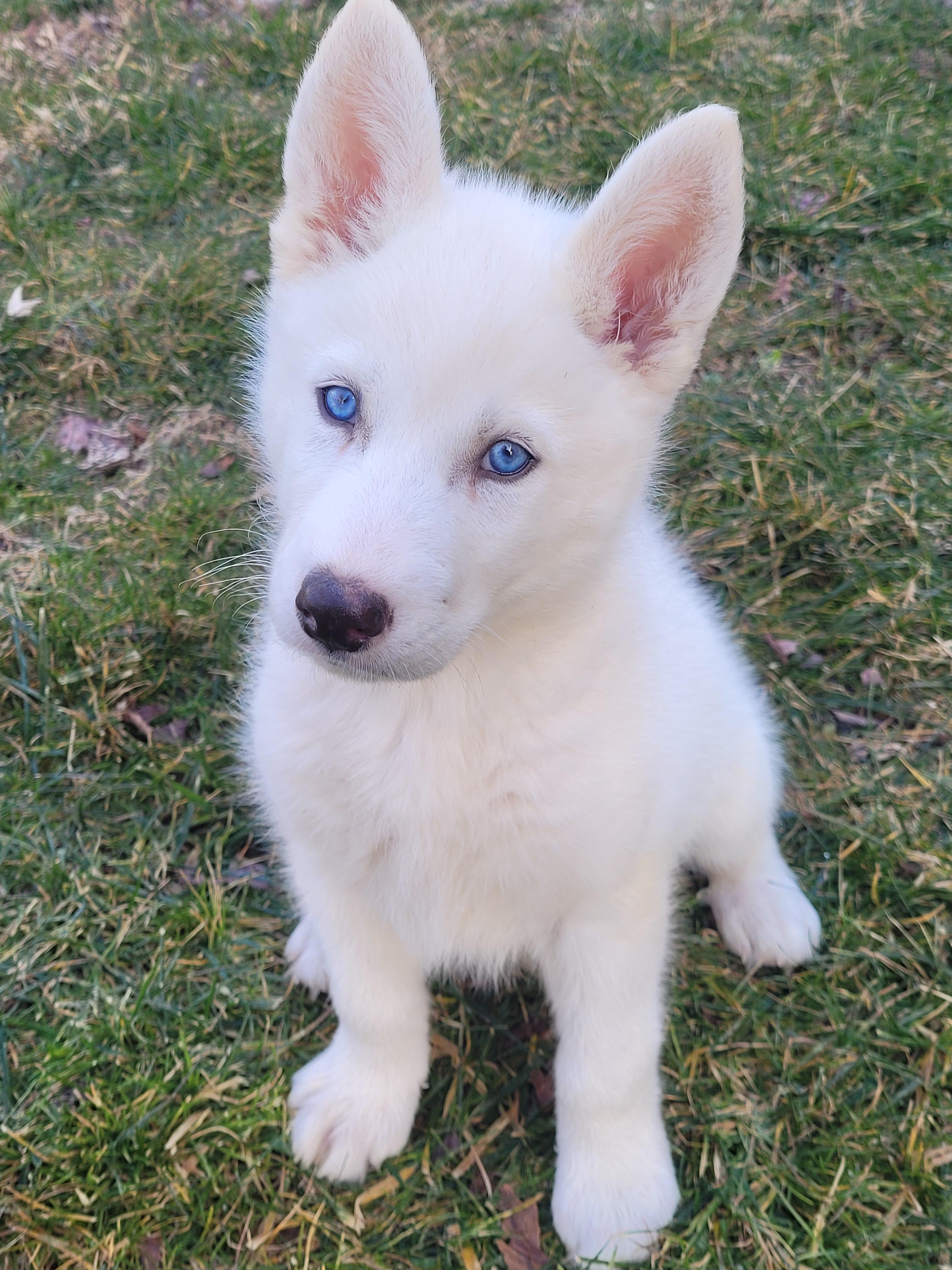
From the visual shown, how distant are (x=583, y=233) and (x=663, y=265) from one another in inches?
7.0

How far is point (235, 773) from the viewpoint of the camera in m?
3.17

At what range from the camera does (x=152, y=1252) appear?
2.33 m

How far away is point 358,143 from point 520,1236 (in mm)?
2402

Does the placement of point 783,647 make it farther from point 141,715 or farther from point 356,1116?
point 141,715

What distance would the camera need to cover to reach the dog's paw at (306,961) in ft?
8.94

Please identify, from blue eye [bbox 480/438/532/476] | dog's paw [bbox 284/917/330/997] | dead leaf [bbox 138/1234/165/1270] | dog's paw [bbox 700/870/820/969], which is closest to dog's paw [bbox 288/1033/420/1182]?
dog's paw [bbox 284/917/330/997]

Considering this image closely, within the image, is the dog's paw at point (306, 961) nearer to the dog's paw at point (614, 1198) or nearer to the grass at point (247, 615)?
the grass at point (247, 615)

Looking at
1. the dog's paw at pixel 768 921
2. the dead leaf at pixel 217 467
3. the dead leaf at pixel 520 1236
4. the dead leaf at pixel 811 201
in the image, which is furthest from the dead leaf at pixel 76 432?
the dead leaf at pixel 811 201

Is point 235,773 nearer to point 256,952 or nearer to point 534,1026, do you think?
point 256,952

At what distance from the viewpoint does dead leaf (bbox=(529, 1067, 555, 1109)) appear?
2.62 m

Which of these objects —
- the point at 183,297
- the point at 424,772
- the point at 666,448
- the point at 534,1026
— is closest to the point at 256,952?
the point at 534,1026

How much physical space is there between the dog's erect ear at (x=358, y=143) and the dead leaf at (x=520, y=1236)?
7.02ft

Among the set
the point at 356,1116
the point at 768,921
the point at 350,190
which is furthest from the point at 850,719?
the point at 350,190

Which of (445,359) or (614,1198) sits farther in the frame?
(614,1198)
